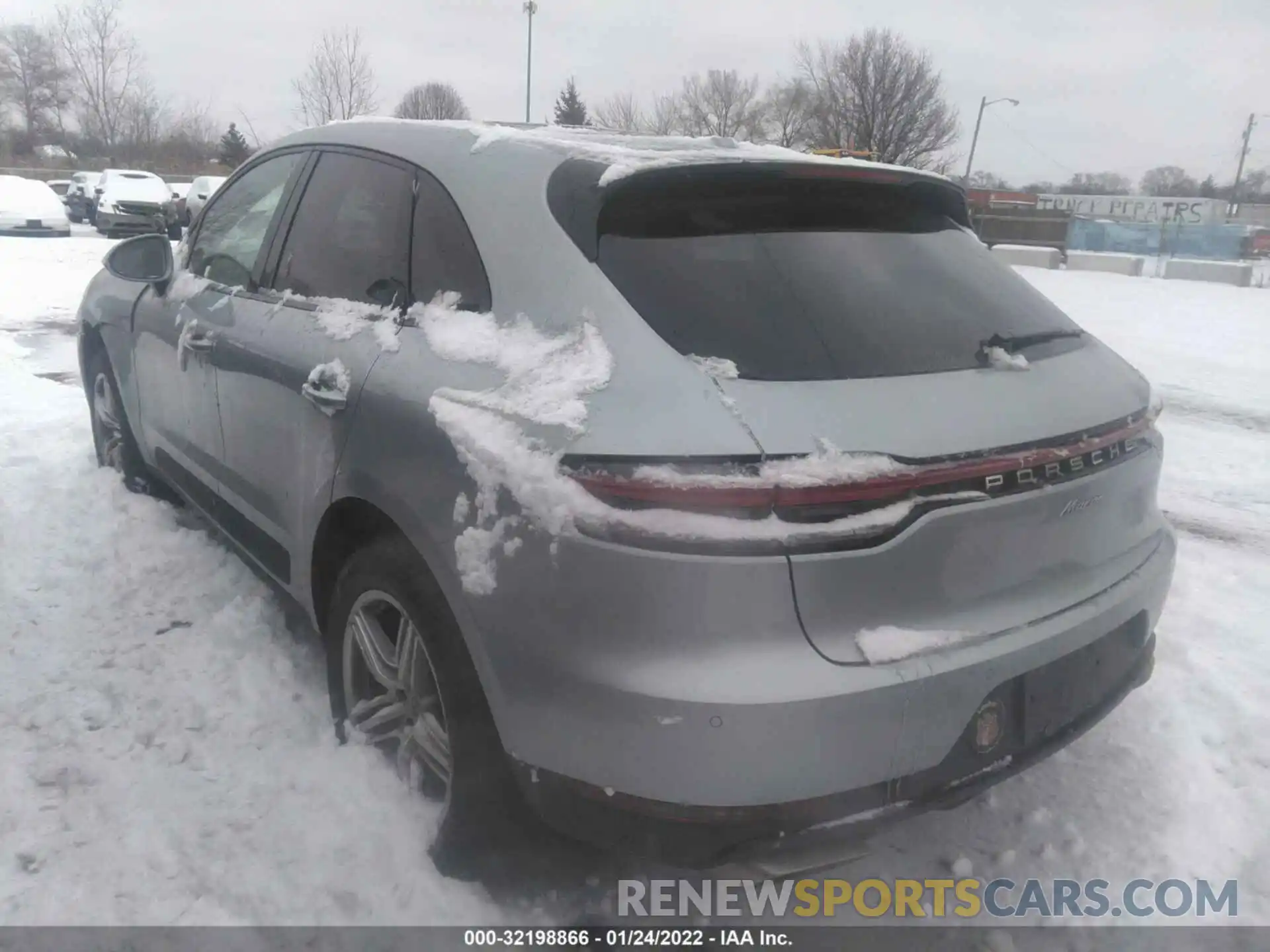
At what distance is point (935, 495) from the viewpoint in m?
1.83

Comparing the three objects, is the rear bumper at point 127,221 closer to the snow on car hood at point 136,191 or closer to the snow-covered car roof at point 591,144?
the snow on car hood at point 136,191

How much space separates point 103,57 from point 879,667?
60.4 metres

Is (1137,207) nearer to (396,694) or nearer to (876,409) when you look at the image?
(876,409)

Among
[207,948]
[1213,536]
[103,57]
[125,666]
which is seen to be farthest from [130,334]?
[103,57]

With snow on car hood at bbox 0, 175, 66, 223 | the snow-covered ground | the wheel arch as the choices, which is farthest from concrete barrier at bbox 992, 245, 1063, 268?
the wheel arch

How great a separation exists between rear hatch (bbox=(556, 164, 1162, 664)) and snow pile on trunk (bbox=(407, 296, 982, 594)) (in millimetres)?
11

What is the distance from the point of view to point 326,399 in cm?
253

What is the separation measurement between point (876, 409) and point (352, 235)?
5.67 ft

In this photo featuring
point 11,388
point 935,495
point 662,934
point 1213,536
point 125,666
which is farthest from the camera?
point 11,388

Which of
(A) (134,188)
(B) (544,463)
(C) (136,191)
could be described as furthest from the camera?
(A) (134,188)

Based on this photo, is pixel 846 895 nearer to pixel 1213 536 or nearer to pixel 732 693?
pixel 732 693

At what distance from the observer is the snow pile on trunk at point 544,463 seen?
Answer: 5.65 ft

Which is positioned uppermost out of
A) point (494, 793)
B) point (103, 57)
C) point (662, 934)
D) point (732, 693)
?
point (103, 57)

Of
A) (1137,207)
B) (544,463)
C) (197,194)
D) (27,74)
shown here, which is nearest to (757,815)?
(544,463)
